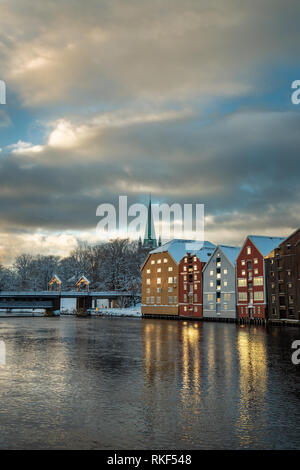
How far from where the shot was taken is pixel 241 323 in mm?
100125

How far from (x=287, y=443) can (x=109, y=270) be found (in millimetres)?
148052

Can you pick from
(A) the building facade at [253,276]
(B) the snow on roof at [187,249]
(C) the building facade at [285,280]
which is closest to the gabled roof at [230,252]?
(A) the building facade at [253,276]

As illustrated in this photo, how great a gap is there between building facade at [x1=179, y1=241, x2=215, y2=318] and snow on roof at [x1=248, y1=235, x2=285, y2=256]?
62.6ft

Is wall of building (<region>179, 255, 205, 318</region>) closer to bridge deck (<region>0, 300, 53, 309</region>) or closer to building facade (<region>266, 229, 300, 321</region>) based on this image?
building facade (<region>266, 229, 300, 321</region>)

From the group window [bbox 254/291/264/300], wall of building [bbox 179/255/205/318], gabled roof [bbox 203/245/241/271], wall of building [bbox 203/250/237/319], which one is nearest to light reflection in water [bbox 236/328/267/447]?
window [bbox 254/291/264/300]

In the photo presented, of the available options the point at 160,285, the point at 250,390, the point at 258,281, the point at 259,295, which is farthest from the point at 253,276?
the point at 250,390

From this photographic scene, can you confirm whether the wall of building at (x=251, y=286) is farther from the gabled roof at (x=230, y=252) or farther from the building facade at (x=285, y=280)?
the gabled roof at (x=230, y=252)

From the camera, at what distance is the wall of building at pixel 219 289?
106438 mm

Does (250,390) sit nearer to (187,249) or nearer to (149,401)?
(149,401)

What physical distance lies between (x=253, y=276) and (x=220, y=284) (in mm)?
11540

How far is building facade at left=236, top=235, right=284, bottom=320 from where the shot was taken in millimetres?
98625

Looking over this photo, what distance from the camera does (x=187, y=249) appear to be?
131375mm

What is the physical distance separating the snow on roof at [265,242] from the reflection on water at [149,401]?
63393mm

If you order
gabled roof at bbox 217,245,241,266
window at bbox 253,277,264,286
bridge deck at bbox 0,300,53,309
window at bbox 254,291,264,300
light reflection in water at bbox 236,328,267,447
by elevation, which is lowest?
light reflection in water at bbox 236,328,267,447
